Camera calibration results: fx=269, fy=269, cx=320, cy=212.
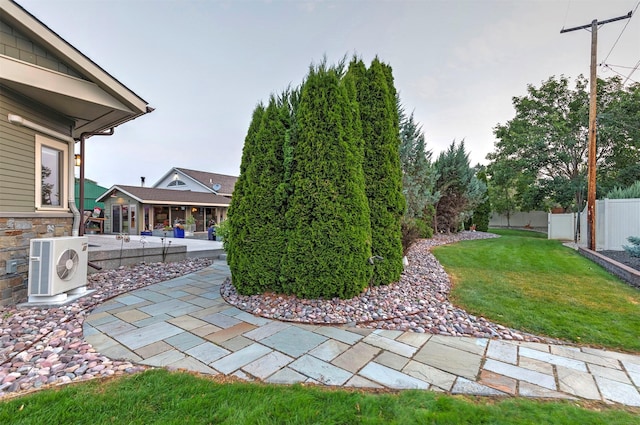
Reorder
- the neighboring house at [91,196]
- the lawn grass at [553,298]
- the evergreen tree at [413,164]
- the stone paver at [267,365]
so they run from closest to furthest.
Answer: the stone paver at [267,365] < the lawn grass at [553,298] < the evergreen tree at [413,164] < the neighboring house at [91,196]

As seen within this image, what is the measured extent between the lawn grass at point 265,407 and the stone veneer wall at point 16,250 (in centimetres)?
291

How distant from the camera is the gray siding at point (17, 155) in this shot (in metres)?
3.71

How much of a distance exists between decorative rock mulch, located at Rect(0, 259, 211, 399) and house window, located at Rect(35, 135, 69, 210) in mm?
1831

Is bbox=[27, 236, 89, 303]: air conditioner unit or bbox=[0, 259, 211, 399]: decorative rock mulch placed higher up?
bbox=[27, 236, 89, 303]: air conditioner unit

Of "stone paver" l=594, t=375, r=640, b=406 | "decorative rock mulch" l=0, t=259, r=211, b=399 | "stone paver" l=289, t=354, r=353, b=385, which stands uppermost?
"decorative rock mulch" l=0, t=259, r=211, b=399

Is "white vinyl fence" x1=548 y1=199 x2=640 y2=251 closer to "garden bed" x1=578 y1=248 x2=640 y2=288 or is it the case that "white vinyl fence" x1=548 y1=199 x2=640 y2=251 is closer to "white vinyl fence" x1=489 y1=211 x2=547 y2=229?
"garden bed" x1=578 y1=248 x2=640 y2=288

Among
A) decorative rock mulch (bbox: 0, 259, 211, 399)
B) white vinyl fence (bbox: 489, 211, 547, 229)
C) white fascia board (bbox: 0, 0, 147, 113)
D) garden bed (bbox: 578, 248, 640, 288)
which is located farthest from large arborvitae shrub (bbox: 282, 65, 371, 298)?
white vinyl fence (bbox: 489, 211, 547, 229)

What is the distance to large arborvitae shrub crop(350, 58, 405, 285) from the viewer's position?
4.48 metres

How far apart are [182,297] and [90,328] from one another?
1275 mm

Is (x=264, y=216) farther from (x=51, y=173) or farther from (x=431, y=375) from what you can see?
(x=51, y=173)

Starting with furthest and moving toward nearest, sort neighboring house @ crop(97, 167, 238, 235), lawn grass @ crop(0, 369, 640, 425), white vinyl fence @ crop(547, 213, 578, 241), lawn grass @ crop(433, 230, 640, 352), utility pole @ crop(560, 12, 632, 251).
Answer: neighboring house @ crop(97, 167, 238, 235), white vinyl fence @ crop(547, 213, 578, 241), utility pole @ crop(560, 12, 632, 251), lawn grass @ crop(433, 230, 640, 352), lawn grass @ crop(0, 369, 640, 425)

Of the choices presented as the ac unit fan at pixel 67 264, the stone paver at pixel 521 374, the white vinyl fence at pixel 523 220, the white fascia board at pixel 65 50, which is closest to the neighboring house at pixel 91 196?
the white fascia board at pixel 65 50

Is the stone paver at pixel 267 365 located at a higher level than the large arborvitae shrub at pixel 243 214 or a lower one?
lower

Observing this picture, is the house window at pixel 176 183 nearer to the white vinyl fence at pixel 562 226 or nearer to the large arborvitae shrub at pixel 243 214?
the large arborvitae shrub at pixel 243 214
